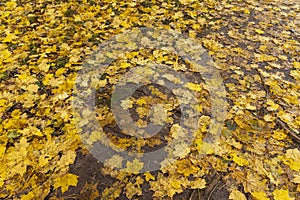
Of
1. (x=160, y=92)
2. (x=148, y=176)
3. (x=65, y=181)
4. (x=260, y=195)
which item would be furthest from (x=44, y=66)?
(x=260, y=195)

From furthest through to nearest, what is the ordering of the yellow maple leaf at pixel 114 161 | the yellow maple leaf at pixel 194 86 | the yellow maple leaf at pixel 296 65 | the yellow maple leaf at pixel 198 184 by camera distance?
the yellow maple leaf at pixel 296 65
the yellow maple leaf at pixel 194 86
the yellow maple leaf at pixel 114 161
the yellow maple leaf at pixel 198 184

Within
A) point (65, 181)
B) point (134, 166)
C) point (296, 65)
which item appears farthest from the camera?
point (296, 65)

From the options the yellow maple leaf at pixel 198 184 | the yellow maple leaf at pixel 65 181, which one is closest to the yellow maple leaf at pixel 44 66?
the yellow maple leaf at pixel 65 181

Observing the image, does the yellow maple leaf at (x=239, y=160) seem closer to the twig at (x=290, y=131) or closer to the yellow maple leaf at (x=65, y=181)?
the twig at (x=290, y=131)

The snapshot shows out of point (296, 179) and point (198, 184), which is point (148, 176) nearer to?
point (198, 184)

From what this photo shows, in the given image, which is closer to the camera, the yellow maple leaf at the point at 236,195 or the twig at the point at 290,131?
the yellow maple leaf at the point at 236,195

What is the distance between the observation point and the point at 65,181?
2027 millimetres

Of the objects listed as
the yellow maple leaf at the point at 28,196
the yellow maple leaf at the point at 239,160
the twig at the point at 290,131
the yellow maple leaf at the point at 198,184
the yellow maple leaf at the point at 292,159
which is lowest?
the yellow maple leaf at the point at 28,196

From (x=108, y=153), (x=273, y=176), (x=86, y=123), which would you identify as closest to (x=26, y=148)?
(x=86, y=123)

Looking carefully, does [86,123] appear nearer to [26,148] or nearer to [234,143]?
[26,148]

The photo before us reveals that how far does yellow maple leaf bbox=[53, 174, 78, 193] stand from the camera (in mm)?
1996

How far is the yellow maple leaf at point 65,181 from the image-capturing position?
200cm

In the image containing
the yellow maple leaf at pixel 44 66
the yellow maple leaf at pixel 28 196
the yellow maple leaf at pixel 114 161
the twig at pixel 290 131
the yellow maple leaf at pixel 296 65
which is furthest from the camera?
the yellow maple leaf at pixel 296 65

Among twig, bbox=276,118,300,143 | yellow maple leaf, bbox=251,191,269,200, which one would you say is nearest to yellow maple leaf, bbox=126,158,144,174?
yellow maple leaf, bbox=251,191,269,200
